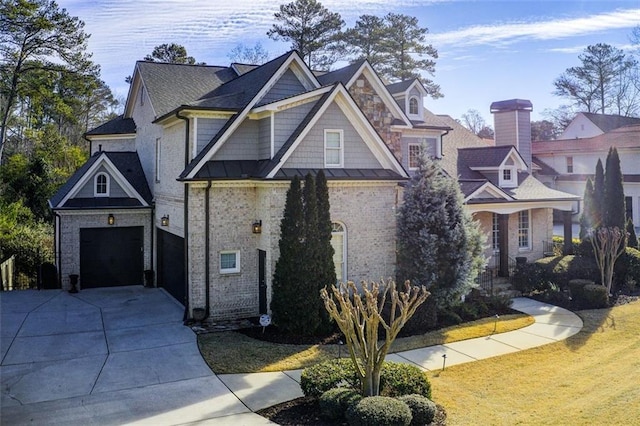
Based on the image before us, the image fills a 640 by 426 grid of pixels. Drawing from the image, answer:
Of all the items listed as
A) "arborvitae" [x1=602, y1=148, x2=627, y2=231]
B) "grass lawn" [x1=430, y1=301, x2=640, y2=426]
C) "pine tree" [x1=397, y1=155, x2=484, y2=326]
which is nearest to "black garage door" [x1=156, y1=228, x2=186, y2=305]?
"pine tree" [x1=397, y1=155, x2=484, y2=326]

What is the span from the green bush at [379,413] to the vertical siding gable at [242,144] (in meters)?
9.58

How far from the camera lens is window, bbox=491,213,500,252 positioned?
22703mm

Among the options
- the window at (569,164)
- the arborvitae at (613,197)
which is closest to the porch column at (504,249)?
the arborvitae at (613,197)

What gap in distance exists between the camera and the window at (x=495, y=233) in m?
22.7

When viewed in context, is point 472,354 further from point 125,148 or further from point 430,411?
point 125,148

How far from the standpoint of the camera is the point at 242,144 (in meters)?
16.1

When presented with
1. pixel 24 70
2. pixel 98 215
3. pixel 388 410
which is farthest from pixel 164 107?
pixel 388 410

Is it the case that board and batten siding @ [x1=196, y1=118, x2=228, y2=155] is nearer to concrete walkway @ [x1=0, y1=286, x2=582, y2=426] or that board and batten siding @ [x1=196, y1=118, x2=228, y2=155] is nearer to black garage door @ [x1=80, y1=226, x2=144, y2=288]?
concrete walkway @ [x1=0, y1=286, x2=582, y2=426]

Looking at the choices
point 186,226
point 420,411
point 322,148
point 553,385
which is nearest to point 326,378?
point 420,411

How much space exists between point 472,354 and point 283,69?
10.8 meters

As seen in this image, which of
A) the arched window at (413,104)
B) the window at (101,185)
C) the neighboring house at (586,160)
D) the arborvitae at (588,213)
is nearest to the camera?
the window at (101,185)

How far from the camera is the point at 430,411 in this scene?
8.49m

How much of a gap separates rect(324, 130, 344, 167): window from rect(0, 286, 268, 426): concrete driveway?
6.49 meters

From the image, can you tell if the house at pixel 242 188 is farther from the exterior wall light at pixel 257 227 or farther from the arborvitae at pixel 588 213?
the arborvitae at pixel 588 213
